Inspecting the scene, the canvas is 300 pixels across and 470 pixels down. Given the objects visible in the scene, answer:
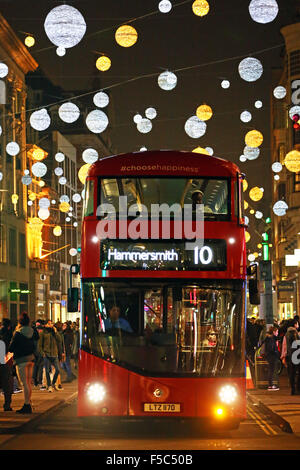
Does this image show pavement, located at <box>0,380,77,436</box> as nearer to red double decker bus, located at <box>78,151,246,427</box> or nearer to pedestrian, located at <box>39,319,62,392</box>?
pedestrian, located at <box>39,319,62,392</box>

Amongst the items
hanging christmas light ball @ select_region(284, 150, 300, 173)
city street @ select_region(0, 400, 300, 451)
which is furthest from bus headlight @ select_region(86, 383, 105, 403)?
hanging christmas light ball @ select_region(284, 150, 300, 173)

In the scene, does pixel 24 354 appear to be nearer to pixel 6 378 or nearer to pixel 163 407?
pixel 6 378

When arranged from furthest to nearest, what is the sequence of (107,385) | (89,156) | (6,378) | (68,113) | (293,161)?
(89,156) → (293,161) → (68,113) → (6,378) → (107,385)

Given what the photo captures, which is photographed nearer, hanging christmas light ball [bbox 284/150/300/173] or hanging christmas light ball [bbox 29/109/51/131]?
hanging christmas light ball [bbox 29/109/51/131]

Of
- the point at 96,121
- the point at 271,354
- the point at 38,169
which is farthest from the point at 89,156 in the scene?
the point at 271,354

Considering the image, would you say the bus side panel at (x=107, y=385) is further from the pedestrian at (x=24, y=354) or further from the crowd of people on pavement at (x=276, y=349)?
the crowd of people on pavement at (x=276, y=349)

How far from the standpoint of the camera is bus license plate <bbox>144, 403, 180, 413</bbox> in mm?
14797

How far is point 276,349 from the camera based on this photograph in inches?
1012

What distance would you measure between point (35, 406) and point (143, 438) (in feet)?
19.6

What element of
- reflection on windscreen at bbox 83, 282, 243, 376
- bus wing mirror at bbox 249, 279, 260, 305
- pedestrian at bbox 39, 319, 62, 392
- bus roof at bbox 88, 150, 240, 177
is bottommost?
pedestrian at bbox 39, 319, 62, 392

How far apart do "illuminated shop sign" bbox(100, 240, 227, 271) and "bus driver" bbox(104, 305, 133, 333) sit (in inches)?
25.9

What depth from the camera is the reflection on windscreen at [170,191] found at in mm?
15289

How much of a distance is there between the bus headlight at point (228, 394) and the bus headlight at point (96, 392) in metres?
1.76

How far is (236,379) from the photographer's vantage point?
14891mm
